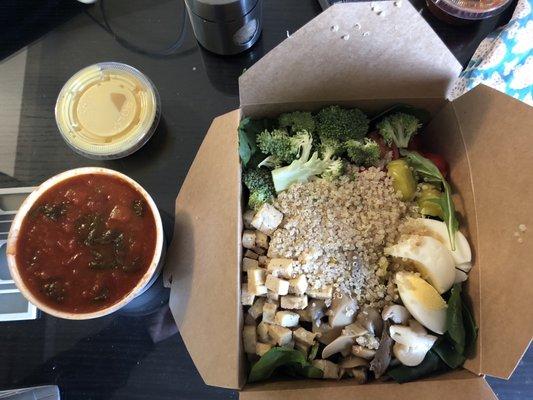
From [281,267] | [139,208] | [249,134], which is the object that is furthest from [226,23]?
[281,267]

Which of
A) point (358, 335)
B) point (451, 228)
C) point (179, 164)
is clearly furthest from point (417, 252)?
point (179, 164)

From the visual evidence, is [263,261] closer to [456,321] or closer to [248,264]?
[248,264]

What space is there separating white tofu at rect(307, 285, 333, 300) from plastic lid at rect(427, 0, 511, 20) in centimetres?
82

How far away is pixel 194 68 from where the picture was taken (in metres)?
1.32

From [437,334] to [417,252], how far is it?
7.0 inches

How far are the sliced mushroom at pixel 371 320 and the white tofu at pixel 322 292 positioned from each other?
0.26 feet

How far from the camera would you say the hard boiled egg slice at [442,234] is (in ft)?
3.30

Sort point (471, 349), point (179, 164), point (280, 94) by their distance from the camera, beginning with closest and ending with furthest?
point (471, 349) → point (280, 94) → point (179, 164)

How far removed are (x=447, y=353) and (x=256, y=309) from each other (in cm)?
40

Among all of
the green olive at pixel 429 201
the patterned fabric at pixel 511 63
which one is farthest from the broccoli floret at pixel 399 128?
the patterned fabric at pixel 511 63

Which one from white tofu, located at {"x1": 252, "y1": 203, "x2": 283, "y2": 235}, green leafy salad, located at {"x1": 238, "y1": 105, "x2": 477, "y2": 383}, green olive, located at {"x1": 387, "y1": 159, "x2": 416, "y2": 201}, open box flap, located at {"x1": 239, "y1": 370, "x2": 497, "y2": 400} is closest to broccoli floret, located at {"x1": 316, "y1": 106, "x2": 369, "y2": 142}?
green leafy salad, located at {"x1": 238, "y1": 105, "x2": 477, "y2": 383}

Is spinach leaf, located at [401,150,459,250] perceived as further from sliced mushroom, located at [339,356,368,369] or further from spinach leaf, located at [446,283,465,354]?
sliced mushroom, located at [339,356,368,369]

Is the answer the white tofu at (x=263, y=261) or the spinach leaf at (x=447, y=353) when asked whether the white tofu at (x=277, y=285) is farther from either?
the spinach leaf at (x=447, y=353)

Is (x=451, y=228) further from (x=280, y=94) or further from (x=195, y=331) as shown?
(x=195, y=331)
